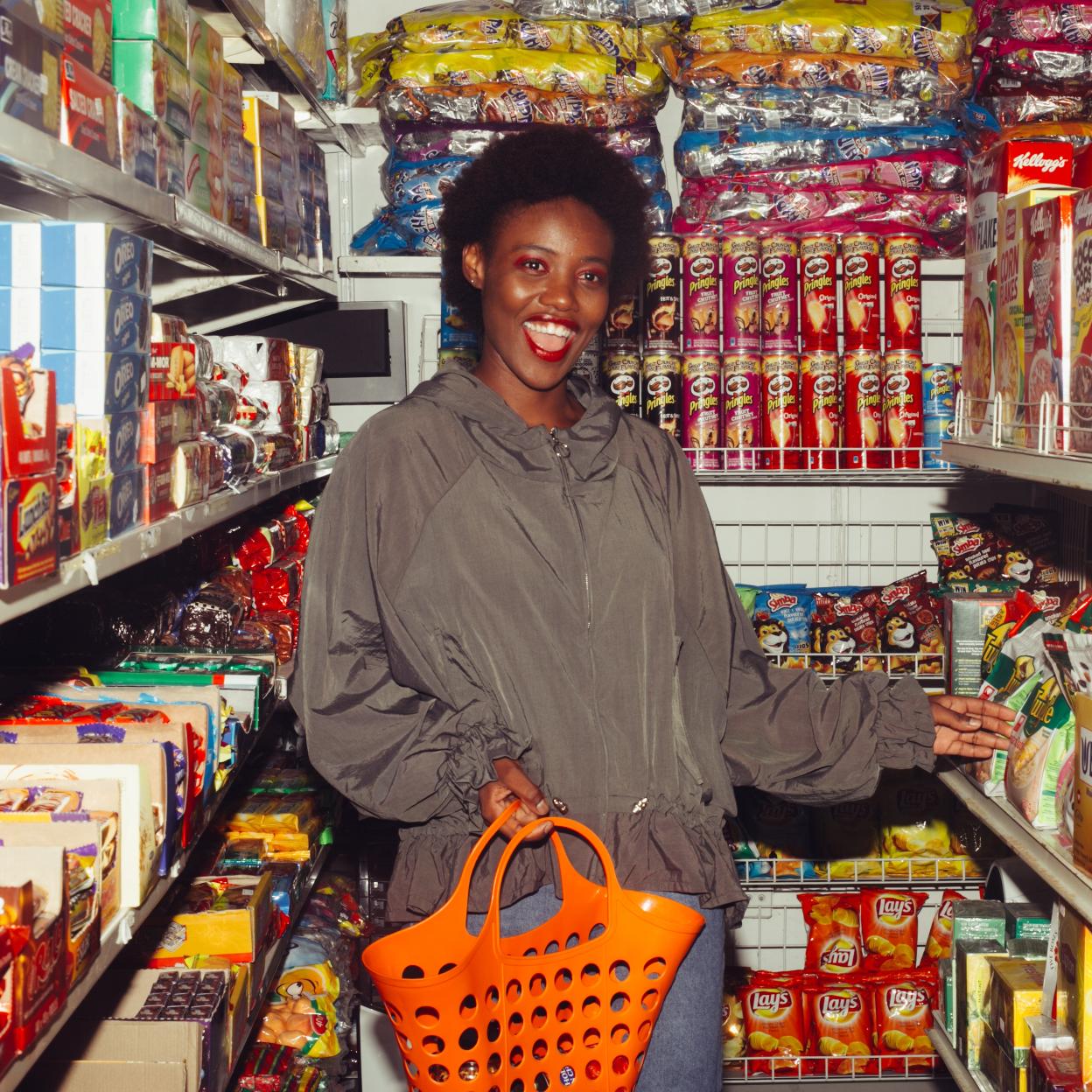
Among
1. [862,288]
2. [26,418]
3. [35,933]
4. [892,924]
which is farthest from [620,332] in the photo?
[35,933]

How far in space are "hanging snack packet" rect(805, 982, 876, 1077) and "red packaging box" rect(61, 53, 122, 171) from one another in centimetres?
293

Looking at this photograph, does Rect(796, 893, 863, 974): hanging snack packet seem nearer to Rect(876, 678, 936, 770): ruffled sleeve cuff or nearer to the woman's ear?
Rect(876, 678, 936, 770): ruffled sleeve cuff

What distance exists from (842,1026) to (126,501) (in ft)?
9.01

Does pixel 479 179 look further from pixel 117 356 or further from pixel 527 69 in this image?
pixel 527 69

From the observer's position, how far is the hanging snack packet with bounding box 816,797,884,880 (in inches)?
144

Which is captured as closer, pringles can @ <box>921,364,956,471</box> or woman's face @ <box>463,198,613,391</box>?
woman's face @ <box>463,198,613,391</box>

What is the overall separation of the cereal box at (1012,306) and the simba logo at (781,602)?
4.65 ft

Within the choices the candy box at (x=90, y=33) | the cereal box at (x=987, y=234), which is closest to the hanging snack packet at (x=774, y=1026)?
the cereal box at (x=987, y=234)

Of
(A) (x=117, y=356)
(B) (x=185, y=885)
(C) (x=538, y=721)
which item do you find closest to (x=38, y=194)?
(A) (x=117, y=356)

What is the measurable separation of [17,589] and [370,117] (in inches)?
111

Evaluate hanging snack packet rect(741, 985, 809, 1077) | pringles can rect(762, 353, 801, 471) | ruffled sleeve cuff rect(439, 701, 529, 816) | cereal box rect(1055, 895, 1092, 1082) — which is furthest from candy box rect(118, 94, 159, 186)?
hanging snack packet rect(741, 985, 809, 1077)

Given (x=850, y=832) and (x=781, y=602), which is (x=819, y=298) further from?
(x=850, y=832)

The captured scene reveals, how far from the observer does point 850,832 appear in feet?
12.1

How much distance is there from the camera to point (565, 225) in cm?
223
